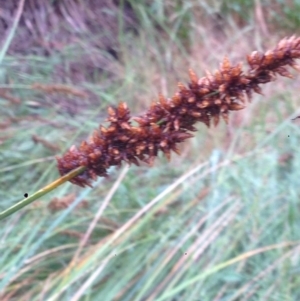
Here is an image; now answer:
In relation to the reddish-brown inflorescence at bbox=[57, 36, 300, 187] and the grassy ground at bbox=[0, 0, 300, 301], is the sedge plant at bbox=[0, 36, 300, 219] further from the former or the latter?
the grassy ground at bbox=[0, 0, 300, 301]

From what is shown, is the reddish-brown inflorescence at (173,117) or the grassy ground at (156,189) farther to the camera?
the grassy ground at (156,189)

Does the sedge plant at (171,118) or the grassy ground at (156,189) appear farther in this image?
the grassy ground at (156,189)

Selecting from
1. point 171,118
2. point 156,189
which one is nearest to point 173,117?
point 171,118

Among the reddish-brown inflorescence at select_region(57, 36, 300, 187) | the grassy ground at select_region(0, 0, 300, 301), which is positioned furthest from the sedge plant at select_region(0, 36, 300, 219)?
the grassy ground at select_region(0, 0, 300, 301)

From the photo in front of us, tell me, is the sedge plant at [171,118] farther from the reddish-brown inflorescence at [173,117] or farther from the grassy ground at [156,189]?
the grassy ground at [156,189]

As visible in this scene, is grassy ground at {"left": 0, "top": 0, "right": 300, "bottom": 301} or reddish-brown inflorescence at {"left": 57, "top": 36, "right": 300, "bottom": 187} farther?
grassy ground at {"left": 0, "top": 0, "right": 300, "bottom": 301}

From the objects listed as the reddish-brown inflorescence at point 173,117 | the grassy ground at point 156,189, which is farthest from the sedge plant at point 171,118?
the grassy ground at point 156,189
